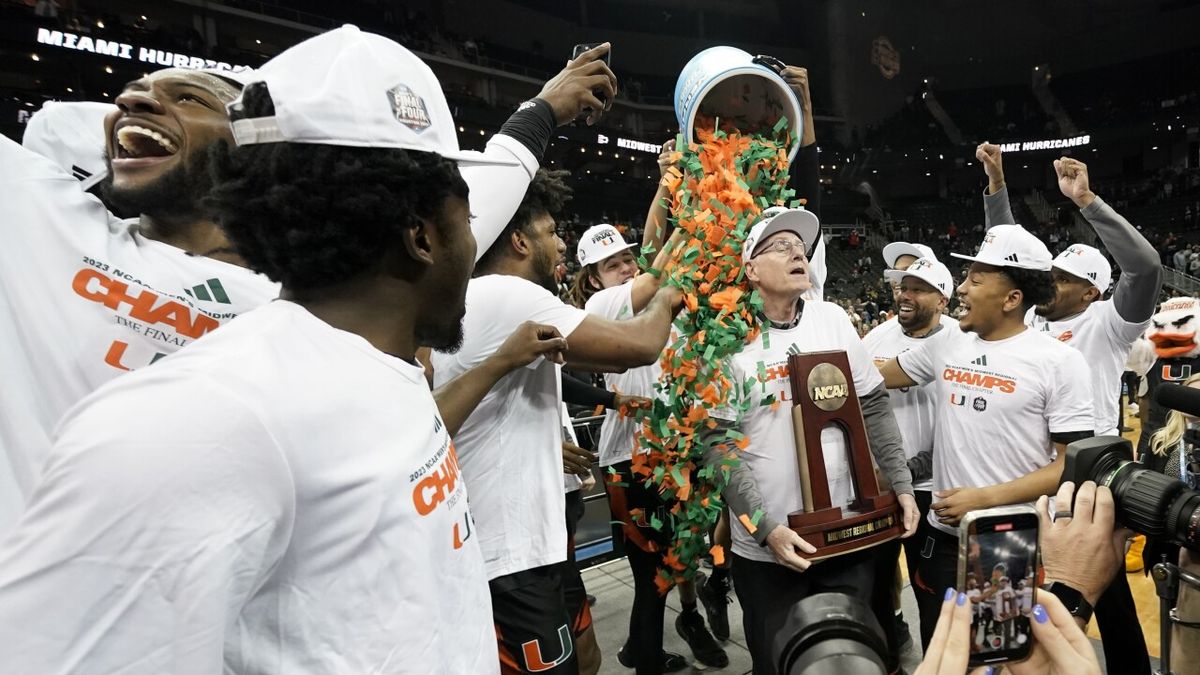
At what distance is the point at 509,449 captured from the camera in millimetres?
1977

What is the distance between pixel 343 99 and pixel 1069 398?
284cm

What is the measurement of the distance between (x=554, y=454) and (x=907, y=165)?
120 ft

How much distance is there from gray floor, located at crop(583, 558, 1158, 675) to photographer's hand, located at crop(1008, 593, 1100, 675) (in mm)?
2416

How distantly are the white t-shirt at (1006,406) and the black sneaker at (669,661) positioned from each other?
1.44 metres

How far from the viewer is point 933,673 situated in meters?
0.96

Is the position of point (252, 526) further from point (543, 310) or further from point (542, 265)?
point (542, 265)

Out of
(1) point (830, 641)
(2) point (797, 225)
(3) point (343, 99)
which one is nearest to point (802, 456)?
(1) point (830, 641)

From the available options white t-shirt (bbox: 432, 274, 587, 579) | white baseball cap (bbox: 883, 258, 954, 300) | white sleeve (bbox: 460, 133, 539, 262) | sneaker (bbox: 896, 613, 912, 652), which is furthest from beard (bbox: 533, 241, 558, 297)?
sneaker (bbox: 896, 613, 912, 652)

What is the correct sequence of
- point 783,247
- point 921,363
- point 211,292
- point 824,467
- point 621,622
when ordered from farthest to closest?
1. point 621,622
2. point 921,363
3. point 783,247
4. point 824,467
5. point 211,292

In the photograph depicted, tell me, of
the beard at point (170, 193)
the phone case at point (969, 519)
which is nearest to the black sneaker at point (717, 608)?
the phone case at point (969, 519)

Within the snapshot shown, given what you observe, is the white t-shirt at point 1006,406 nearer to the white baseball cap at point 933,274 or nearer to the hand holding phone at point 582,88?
the white baseball cap at point 933,274

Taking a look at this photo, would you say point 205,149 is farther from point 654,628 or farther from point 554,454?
point 654,628

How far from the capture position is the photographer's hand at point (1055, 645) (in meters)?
1.00

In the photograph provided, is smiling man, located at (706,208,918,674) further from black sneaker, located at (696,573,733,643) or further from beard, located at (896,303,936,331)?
beard, located at (896,303,936,331)
